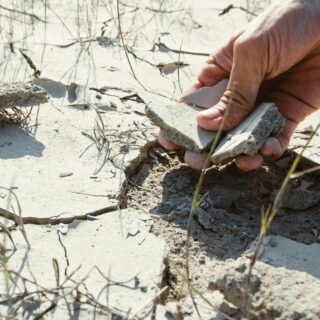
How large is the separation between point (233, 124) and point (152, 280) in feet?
3.13

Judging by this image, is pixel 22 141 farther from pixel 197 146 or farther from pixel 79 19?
pixel 79 19

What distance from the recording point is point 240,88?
2.28 m

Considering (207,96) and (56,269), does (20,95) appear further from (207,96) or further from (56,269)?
(56,269)

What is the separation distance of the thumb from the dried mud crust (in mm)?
266

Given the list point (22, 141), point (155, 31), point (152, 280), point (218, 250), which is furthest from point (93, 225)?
point (155, 31)

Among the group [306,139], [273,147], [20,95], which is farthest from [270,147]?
[20,95]

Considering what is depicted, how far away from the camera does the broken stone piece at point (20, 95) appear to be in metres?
A: 2.37

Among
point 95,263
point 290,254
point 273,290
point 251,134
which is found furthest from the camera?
point 251,134

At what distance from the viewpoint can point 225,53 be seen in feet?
8.81

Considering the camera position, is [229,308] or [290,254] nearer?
[229,308]

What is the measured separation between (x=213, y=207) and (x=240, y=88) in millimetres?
593

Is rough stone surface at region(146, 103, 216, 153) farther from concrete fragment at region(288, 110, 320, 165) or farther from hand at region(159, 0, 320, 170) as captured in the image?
concrete fragment at region(288, 110, 320, 165)

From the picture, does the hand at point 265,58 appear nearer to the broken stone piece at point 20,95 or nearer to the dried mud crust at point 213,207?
the dried mud crust at point 213,207

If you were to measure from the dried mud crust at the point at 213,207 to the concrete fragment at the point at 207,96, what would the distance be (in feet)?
0.99
